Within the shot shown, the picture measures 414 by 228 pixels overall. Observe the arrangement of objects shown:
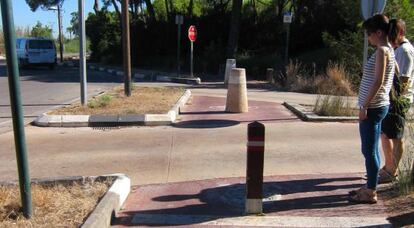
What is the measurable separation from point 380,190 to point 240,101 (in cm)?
680

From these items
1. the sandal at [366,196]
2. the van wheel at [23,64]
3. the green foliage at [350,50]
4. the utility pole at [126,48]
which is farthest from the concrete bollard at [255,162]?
the van wheel at [23,64]

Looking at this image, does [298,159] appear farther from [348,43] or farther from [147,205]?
[348,43]

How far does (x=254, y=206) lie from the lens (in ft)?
17.0

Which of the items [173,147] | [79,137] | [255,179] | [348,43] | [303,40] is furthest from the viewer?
[303,40]

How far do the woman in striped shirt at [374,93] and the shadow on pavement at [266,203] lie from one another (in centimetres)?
33

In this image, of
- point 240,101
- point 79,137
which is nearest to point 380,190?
point 79,137

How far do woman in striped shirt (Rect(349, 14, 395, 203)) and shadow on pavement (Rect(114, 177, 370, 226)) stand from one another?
1.07ft

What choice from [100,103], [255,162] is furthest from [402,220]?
[100,103]

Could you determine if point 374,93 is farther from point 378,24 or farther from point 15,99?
point 15,99

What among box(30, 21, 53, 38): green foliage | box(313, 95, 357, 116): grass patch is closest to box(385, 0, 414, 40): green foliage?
box(313, 95, 357, 116): grass patch

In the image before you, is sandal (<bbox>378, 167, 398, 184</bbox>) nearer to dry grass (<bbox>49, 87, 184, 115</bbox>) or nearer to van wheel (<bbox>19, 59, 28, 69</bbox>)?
dry grass (<bbox>49, 87, 184, 115</bbox>)

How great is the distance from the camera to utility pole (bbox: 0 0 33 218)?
14.5ft

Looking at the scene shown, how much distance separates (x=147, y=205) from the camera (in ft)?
18.4

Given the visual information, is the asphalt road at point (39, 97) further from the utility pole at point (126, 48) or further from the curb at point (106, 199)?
the curb at point (106, 199)
